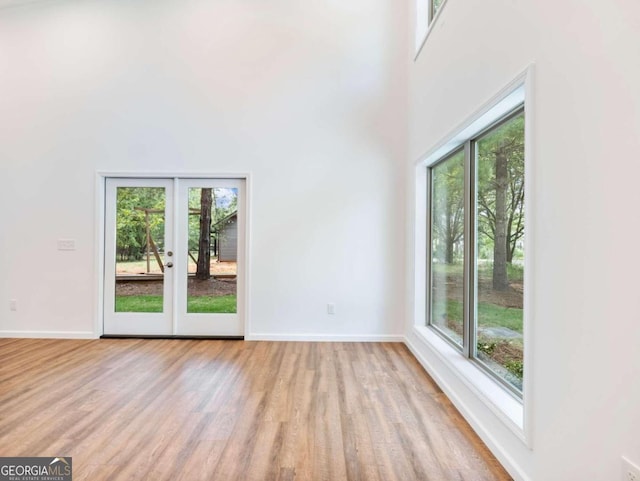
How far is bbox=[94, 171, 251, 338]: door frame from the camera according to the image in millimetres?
4148

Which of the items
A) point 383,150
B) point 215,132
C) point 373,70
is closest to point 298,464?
point 383,150

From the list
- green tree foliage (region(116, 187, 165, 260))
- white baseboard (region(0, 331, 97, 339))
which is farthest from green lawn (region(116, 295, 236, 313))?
green tree foliage (region(116, 187, 165, 260))

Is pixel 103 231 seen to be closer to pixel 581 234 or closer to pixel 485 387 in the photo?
pixel 485 387

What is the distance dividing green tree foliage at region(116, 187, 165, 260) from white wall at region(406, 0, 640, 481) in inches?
157

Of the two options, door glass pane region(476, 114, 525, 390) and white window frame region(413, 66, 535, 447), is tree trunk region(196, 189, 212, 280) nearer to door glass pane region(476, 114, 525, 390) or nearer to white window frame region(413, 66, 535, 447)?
white window frame region(413, 66, 535, 447)

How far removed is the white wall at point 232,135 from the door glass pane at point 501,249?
1.68 m

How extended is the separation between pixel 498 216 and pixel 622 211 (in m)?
1.11

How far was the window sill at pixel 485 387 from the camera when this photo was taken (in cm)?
178

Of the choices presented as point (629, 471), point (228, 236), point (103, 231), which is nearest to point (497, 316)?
point (629, 471)

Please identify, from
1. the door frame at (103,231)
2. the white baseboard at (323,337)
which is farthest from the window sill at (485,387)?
the door frame at (103,231)

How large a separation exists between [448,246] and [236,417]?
2313mm

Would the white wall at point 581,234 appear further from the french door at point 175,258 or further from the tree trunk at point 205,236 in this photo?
the tree trunk at point 205,236

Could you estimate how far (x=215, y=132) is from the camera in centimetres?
420

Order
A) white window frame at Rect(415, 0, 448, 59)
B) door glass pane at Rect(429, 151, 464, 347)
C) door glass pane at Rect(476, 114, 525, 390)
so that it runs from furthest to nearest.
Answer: white window frame at Rect(415, 0, 448, 59), door glass pane at Rect(429, 151, 464, 347), door glass pane at Rect(476, 114, 525, 390)
